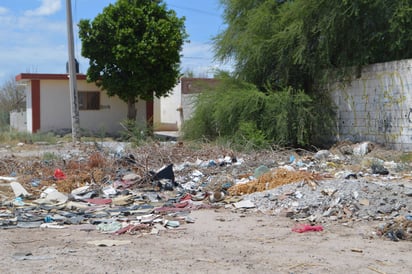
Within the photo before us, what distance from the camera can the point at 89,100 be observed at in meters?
28.6

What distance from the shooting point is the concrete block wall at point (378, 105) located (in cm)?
1548

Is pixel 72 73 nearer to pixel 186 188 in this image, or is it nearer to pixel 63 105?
pixel 63 105

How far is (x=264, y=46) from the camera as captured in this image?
1812cm

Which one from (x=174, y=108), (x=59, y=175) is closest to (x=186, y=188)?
(x=59, y=175)

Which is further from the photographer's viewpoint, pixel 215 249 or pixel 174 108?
pixel 174 108

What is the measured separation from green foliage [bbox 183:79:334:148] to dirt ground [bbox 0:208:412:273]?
9067 millimetres

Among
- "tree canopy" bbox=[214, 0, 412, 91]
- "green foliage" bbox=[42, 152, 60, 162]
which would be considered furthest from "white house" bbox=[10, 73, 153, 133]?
"green foliage" bbox=[42, 152, 60, 162]

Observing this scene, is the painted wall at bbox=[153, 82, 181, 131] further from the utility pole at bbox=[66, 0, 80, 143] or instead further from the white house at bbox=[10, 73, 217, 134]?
the utility pole at bbox=[66, 0, 80, 143]

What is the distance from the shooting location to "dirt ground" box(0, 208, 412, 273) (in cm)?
565

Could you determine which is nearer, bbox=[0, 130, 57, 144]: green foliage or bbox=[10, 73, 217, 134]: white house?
bbox=[0, 130, 57, 144]: green foliage

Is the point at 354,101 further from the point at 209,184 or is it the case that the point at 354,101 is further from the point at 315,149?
the point at 209,184

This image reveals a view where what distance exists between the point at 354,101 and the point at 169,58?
11.2 meters

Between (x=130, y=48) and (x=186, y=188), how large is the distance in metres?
15.5

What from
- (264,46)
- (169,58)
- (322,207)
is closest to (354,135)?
(264,46)
